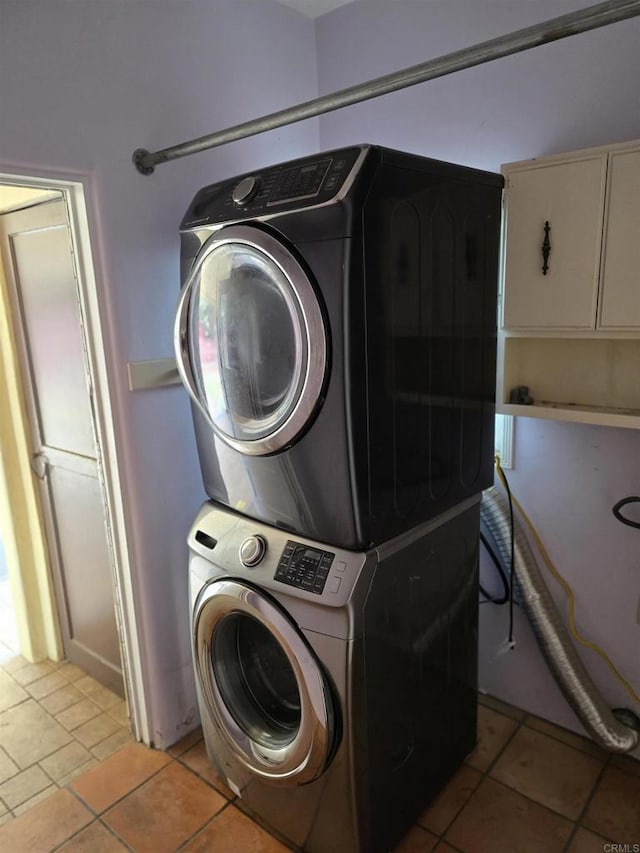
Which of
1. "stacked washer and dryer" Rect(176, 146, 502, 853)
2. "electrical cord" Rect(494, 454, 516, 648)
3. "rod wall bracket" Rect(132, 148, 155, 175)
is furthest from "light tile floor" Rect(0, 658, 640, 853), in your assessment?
"rod wall bracket" Rect(132, 148, 155, 175)

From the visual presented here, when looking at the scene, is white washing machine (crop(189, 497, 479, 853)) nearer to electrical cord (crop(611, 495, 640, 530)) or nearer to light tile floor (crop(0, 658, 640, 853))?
light tile floor (crop(0, 658, 640, 853))

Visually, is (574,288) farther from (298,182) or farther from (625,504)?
(298,182)

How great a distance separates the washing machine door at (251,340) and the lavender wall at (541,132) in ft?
3.14

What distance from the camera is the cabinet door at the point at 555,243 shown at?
160cm

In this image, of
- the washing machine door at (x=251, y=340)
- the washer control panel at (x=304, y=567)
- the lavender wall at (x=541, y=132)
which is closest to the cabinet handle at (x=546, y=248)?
the lavender wall at (x=541, y=132)

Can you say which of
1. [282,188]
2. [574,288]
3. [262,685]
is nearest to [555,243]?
[574,288]

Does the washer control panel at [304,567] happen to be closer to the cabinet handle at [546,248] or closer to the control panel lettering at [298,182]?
the control panel lettering at [298,182]

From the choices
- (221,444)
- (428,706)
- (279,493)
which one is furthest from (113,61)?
(428,706)

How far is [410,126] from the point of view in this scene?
2117 millimetres

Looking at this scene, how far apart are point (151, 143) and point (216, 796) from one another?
2064 millimetres

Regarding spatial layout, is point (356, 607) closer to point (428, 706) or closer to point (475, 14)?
point (428, 706)

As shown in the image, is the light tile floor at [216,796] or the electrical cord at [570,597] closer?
the light tile floor at [216,796]

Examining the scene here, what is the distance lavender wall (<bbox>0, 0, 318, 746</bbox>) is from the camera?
1.59 m

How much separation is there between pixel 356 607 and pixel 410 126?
165 centimetres
